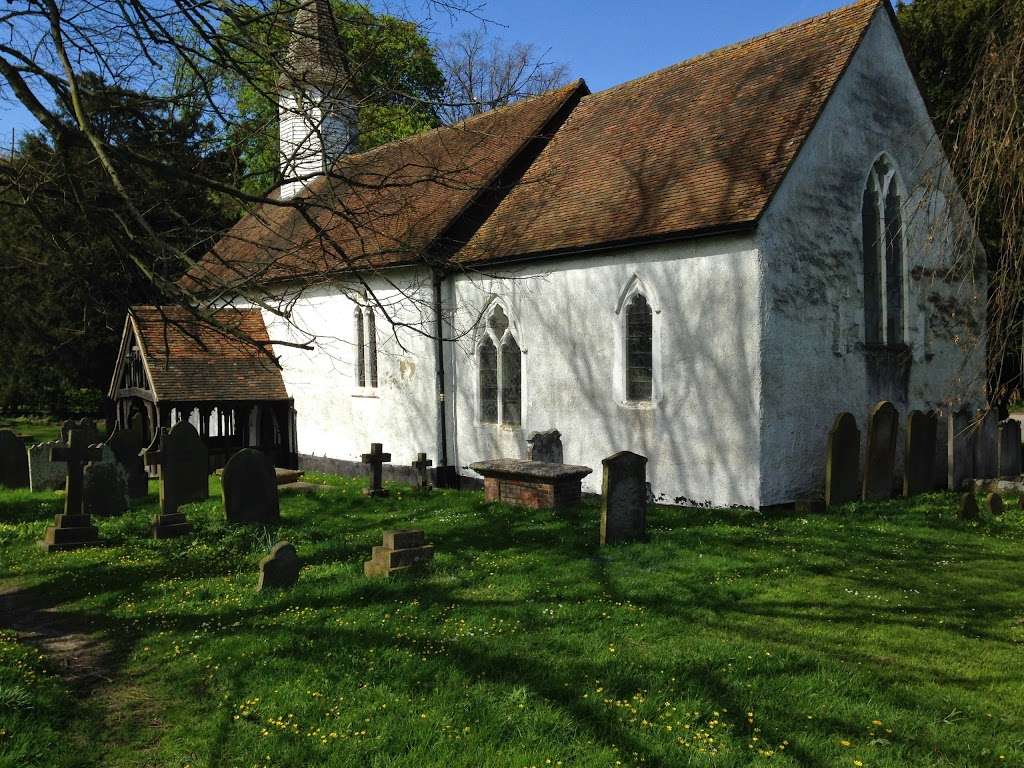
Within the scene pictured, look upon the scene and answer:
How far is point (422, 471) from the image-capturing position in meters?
15.5

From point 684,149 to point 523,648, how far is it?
10.2m

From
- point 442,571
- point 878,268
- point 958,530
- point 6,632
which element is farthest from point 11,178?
point 878,268

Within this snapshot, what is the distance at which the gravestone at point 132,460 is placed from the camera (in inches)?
541

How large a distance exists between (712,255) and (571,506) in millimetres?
4077

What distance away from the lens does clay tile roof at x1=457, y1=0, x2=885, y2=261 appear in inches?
489

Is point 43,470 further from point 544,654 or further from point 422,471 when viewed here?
point 544,654

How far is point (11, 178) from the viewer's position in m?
7.34

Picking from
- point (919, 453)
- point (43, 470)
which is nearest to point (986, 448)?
point (919, 453)

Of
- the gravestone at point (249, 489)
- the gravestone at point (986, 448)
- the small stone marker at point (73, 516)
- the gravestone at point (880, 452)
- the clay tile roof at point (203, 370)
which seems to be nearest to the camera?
the small stone marker at point (73, 516)

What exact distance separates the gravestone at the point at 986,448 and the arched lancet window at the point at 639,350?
17.5 feet

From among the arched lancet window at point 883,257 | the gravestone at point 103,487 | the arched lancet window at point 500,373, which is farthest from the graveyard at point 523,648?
the arched lancet window at point 500,373

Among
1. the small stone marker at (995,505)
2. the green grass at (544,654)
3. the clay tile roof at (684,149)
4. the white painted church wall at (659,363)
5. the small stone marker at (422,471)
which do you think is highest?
the clay tile roof at (684,149)

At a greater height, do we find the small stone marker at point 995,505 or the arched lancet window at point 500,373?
the arched lancet window at point 500,373

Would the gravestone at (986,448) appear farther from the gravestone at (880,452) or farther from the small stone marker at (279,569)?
the small stone marker at (279,569)
